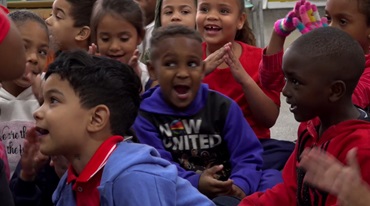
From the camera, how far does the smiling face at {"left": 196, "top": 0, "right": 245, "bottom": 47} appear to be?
2645mm

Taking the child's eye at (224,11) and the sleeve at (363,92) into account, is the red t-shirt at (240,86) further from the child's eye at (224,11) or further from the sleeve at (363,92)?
the sleeve at (363,92)

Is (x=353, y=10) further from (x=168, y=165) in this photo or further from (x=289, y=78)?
(x=168, y=165)

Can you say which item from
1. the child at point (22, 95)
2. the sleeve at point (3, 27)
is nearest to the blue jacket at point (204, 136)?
the child at point (22, 95)

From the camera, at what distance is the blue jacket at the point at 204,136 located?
2209 mm

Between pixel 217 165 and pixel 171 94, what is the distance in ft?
0.90

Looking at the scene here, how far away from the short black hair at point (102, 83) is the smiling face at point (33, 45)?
1.79ft

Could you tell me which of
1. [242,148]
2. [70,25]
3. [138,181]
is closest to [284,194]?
[242,148]

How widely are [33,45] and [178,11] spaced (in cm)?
73

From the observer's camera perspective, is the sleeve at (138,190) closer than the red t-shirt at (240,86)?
Yes

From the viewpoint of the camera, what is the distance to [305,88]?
1773mm

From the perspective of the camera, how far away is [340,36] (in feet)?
5.94

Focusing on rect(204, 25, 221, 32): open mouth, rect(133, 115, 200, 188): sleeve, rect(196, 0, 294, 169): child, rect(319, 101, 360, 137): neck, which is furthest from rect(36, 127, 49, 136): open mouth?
rect(204, 25, 221, 32): open mouth

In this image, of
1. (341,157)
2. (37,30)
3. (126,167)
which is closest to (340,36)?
(341,157)

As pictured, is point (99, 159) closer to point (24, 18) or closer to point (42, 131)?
point (42, 131)
